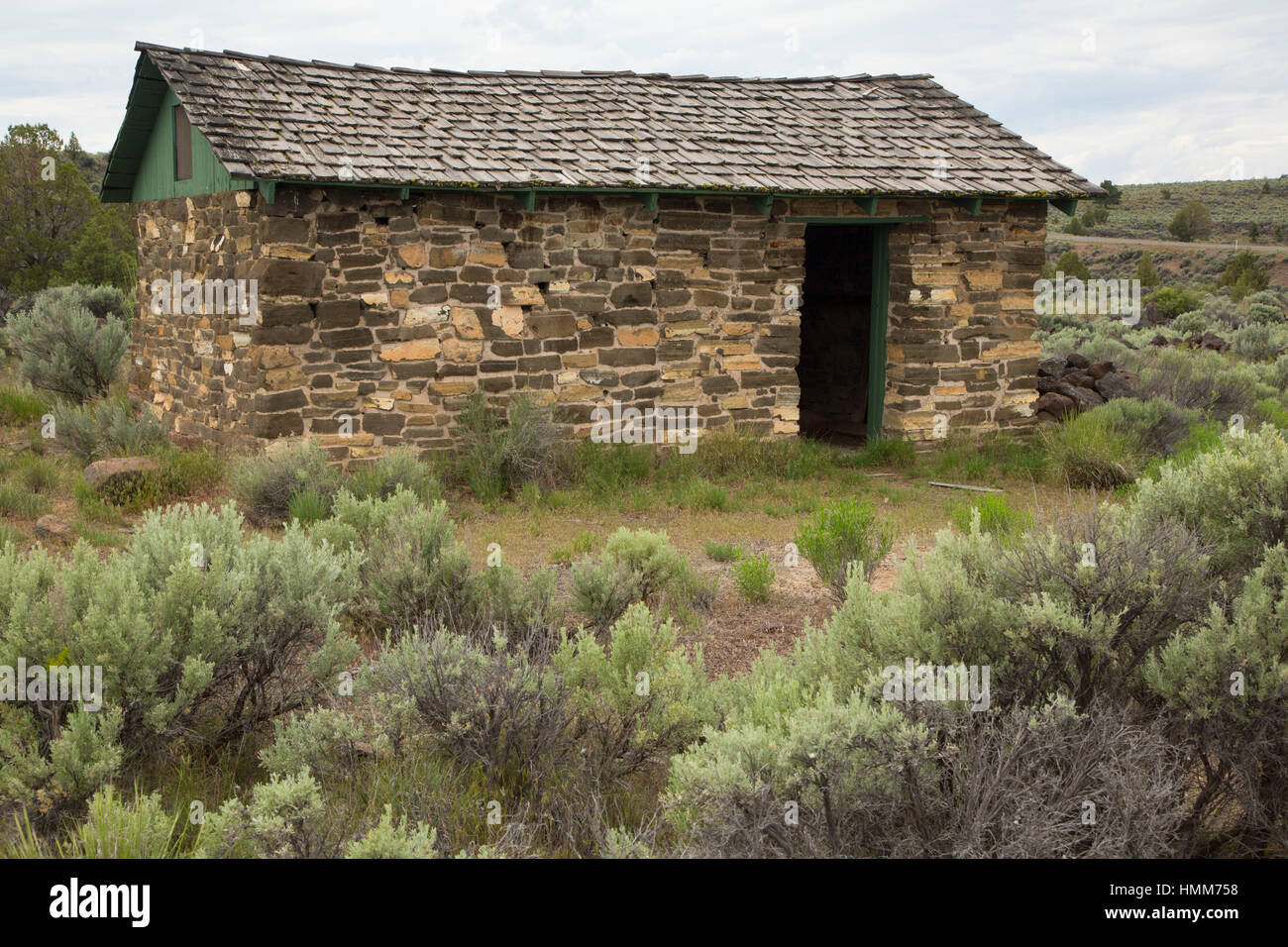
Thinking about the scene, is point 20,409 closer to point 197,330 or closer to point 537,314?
point 197,330

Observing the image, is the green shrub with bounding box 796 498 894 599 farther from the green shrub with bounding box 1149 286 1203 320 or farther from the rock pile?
the green shrub with bounding box 1149 286 1203 320

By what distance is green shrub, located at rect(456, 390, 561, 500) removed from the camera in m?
9.60

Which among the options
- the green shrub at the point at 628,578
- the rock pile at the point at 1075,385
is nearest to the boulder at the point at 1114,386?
the rock pile at the point at 1075,385

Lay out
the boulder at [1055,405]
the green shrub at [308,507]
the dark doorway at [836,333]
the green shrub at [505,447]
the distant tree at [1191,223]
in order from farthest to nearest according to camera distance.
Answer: the distant tree at [1191,223], the dark doorway at [836,333], the boulder at [1055,405], the green shrub at [505,447], the green shrub at [308,507]

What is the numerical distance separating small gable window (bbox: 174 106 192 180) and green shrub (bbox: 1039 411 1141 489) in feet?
29.2

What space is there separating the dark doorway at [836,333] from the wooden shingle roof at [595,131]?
1.82 metres

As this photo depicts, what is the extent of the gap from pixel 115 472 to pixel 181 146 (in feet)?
12.6

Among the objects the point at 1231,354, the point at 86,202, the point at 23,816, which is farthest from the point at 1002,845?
the point at 86,202

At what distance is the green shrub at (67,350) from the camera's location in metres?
13.1

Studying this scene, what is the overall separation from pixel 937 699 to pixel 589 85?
9.95 meters

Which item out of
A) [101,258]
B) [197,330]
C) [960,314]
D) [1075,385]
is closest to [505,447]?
[197,330]

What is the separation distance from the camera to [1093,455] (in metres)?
10.5

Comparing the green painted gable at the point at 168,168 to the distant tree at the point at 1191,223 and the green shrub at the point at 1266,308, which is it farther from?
the distant tree at the point at 1191,223
